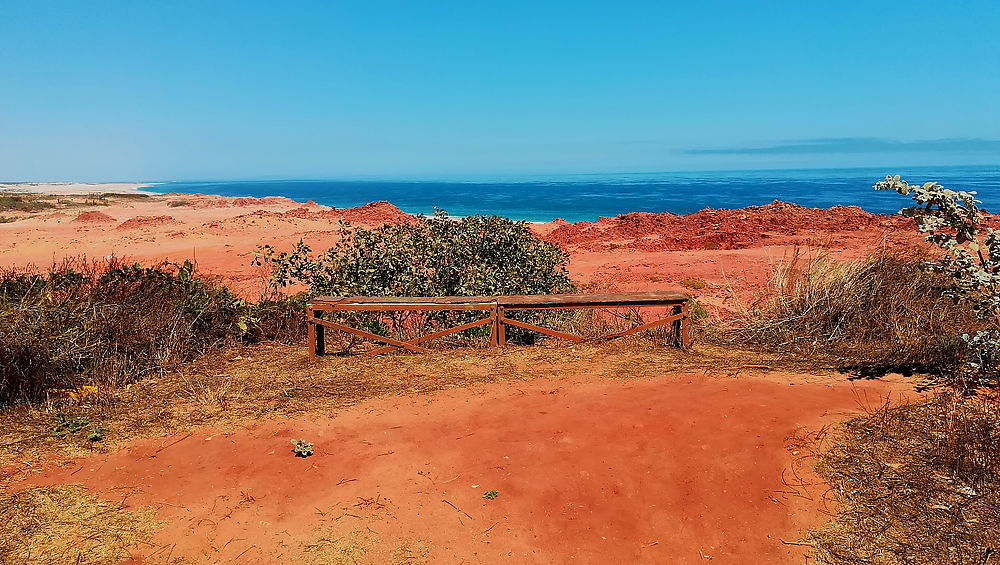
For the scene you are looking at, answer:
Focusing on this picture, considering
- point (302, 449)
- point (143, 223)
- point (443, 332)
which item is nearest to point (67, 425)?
point (302, 449)

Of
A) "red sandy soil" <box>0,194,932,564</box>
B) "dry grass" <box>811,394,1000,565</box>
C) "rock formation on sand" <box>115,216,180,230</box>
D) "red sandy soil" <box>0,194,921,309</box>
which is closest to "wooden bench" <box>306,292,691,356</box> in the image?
"red sandy soil" <box>0,194,932,564</box>

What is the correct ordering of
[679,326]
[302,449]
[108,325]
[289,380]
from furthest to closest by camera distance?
[679,326] → [108,325] → [289,380] → [302,449]

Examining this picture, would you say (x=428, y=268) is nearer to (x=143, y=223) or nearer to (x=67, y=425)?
(x=67, y=425)

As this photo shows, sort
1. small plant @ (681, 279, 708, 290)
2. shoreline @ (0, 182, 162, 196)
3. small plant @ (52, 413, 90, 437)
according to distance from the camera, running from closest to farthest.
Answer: small plant @ (52, 413, 90, 437) → small plant @ (681, 279, 708, 290) → shoreline @ (0, 182, 162, 196)

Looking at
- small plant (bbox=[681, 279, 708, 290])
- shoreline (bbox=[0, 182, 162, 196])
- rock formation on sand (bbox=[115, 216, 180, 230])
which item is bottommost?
small plant (bbox=[681, 279, 708, 290])

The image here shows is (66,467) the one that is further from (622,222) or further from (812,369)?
(622,222)

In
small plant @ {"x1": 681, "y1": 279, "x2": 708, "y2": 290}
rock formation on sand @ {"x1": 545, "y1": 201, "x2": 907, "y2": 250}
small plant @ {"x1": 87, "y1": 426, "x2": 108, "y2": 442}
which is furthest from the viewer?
rock formation on sand @ {"x1": 545, "y1": 201, "x2": 907, "y2": 250}

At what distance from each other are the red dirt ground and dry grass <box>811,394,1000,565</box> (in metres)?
0.23

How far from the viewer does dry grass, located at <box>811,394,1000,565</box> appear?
351 cm

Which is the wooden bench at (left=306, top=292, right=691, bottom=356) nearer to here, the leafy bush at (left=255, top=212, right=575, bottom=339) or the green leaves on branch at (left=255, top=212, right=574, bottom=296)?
the leafy bush at (left=255, top=212, right=575, bottom=339)

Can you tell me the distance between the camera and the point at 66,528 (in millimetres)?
3900

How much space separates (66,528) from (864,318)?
28.2ft

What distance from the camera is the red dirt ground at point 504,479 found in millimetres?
3738

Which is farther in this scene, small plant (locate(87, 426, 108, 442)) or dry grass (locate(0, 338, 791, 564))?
small plant (locate(87, 426, 108, 442))
